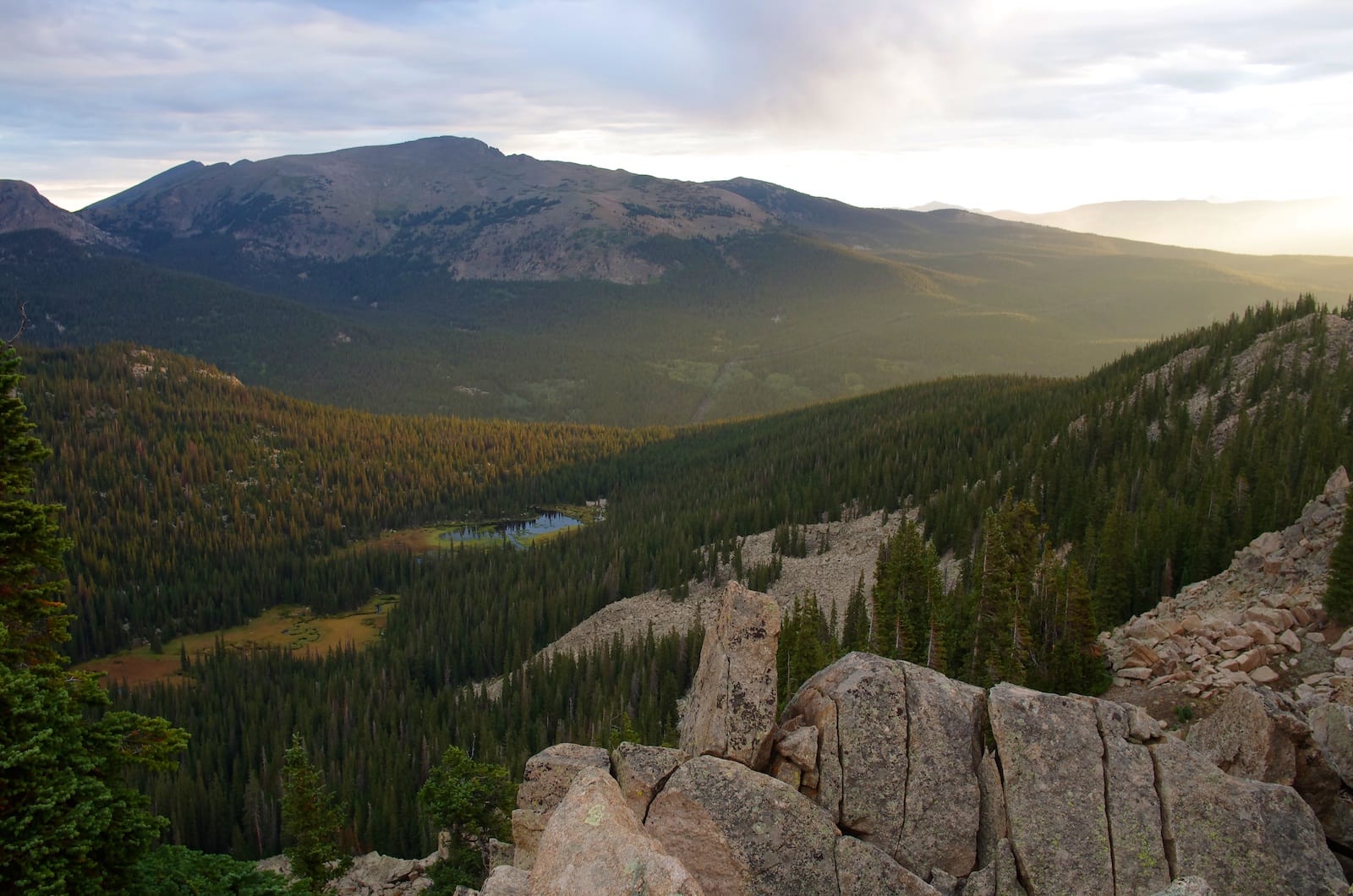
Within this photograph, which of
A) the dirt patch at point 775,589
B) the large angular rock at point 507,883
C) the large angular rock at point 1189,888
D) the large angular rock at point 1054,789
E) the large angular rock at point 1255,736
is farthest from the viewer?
the dirt patch at point 775,589

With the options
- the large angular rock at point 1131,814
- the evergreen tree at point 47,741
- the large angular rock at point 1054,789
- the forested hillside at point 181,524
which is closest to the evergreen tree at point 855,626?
the large angular rock at point 1054,789

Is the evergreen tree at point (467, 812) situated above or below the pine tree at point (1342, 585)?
below

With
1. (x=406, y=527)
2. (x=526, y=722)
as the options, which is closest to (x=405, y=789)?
(x=526, y=722)

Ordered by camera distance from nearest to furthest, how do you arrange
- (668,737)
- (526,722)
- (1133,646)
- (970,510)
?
(1133,646) → (668,737) → (526,722) → (970,510)

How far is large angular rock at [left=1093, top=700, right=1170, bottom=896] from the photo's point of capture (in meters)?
21.2

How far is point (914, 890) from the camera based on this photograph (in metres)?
21.0

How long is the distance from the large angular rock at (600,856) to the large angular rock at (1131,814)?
496 inches

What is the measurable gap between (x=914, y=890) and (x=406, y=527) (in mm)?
189073

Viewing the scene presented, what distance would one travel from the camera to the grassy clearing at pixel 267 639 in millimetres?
123250

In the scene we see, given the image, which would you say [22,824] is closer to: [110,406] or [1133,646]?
[1133,646]

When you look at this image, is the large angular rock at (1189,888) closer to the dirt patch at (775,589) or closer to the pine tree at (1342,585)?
the pine tree at (1342,585)

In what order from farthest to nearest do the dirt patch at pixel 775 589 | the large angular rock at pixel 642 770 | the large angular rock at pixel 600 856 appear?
the dirt patch at pixel 775 589 < the large angular rock at pixel 642 770 < the large angular rock at pixel 600 856

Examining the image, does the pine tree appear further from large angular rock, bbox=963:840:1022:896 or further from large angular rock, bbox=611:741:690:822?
large angular rock, bbox=611:741:690:822

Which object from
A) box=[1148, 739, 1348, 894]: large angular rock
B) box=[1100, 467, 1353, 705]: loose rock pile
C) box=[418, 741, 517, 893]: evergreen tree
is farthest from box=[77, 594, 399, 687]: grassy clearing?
box=[1148, 739, 1348, 894]: large angular rock
